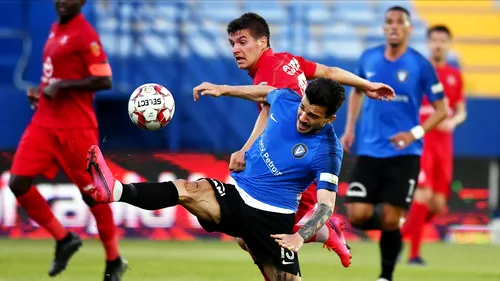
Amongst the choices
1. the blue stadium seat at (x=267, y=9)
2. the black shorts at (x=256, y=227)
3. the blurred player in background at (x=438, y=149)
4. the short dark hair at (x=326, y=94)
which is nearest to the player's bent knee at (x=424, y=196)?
the blurred player in background at (x=438, y=149)

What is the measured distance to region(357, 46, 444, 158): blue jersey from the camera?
32.1 ft

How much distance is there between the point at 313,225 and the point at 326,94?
2.57 ft

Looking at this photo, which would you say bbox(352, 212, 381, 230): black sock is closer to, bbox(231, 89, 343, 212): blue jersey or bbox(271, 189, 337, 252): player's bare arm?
bbox(231, 89, 343, 212): blue jersey

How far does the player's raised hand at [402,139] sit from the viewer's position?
9.45 m

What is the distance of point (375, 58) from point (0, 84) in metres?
8.50

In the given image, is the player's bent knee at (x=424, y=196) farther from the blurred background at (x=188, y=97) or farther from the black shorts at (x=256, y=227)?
the black shorts at (x=256, y=227)

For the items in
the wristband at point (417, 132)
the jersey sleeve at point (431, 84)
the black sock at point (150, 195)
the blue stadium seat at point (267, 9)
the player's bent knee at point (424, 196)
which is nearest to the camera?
the black sock at point (150, 195)

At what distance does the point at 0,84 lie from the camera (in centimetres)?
1698

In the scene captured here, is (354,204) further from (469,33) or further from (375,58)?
(469,33)

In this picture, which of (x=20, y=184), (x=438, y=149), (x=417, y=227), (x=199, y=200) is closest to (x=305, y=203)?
(x=199, y=200)

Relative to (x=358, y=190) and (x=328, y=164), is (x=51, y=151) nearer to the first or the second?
(x=358, y=190)

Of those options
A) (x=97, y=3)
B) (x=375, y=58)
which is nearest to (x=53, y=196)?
(x=97, y=3)

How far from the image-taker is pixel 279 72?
747cm

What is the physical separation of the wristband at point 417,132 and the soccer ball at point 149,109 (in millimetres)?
3079
